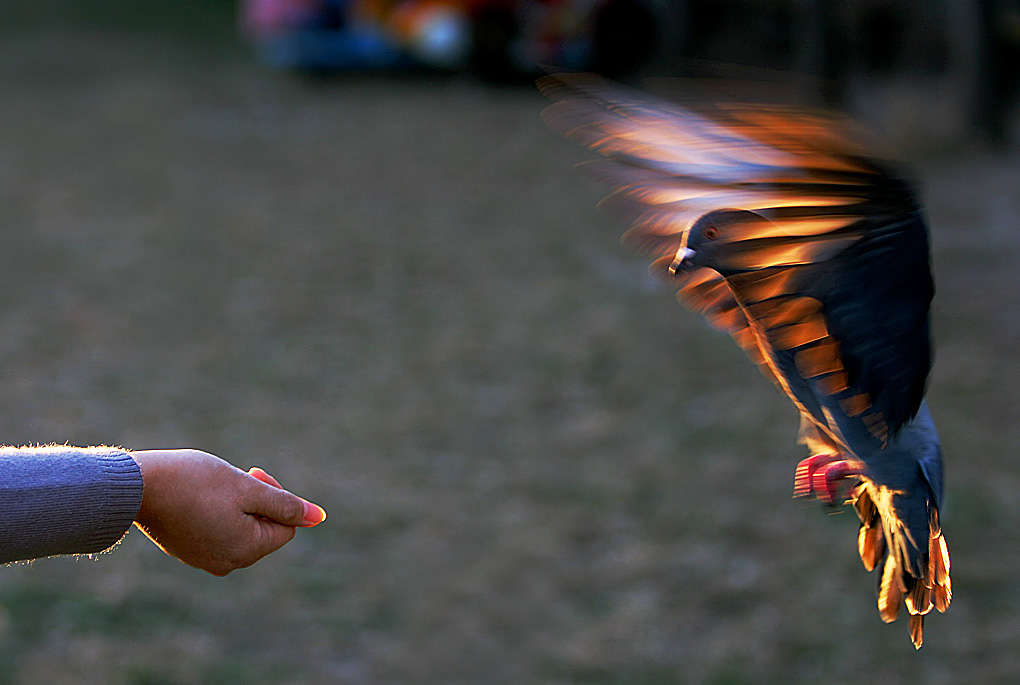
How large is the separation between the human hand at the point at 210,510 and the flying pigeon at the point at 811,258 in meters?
0.54

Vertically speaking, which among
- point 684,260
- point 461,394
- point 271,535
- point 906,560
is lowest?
point 461,394

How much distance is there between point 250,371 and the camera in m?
4.30

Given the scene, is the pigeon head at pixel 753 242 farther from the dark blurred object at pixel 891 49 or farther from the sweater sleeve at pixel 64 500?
the dark blurred object at pixel 891 49

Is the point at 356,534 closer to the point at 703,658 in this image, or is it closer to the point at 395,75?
the point at 703,658

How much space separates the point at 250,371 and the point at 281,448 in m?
0.71

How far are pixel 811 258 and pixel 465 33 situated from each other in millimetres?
8633

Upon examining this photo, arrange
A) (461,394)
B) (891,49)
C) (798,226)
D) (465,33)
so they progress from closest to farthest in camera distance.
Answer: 1. (798,226)
2. (461,394)
3. (465,33)
4. (891,49)

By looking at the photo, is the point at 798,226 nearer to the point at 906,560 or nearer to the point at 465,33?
the point at 906,560

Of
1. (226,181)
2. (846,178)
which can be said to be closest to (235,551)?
(846,178)

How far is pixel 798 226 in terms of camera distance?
895 millimetres

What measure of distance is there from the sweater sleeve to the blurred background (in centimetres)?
86

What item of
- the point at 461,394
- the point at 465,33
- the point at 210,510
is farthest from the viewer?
the point at 465,33

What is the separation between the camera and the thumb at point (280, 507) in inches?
49.5

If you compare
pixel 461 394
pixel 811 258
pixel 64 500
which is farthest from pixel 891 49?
pixel 64 500
